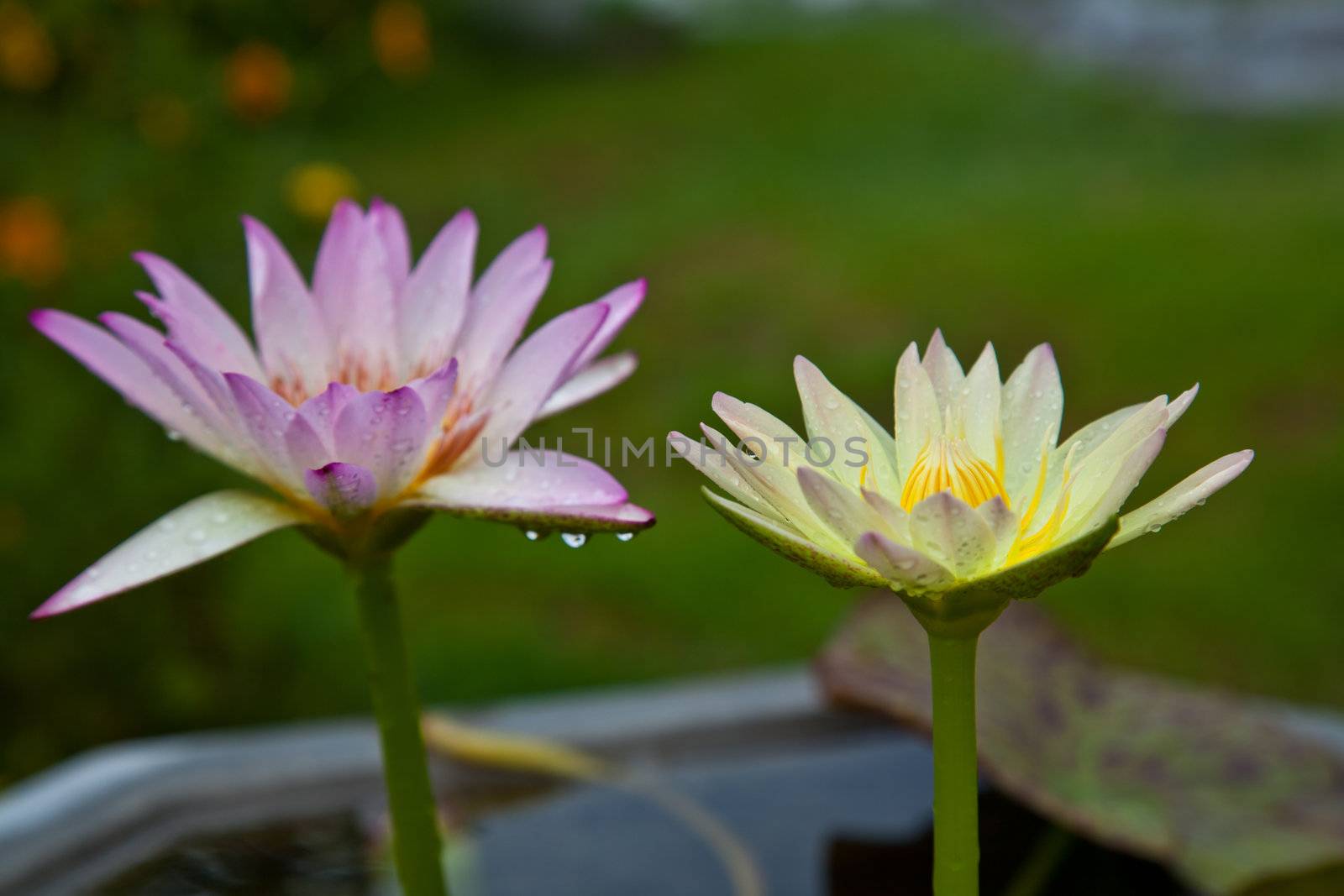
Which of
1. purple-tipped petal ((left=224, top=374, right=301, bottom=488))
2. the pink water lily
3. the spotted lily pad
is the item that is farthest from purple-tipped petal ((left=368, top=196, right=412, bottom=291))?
the spotted lily pad

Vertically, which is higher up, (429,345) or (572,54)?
(572,54)

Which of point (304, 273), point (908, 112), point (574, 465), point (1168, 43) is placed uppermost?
point (1168, 43)

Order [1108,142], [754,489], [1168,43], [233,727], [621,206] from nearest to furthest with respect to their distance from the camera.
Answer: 1. [754,489]
2. [233,727]
3. [621,206]
4. [1108,142]
5. [1168,43]

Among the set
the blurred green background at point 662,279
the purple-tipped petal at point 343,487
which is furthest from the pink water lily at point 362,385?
the blurred green background at point 662,279

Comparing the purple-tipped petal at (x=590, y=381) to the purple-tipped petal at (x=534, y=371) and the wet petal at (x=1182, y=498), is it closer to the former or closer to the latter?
the purple-tipped petal at (x=534, y=371)

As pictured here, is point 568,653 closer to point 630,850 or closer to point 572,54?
point 630,850

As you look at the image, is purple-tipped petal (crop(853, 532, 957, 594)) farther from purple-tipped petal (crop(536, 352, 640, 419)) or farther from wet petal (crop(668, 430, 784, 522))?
purple-tipped petal (crop(536, 352, 640, 419))

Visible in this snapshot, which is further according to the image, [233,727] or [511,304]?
[233,727]

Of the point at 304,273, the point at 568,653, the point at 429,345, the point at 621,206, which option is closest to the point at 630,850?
the point at 429,345

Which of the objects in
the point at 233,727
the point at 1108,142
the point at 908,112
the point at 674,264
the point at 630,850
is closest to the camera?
the point at 630,850
